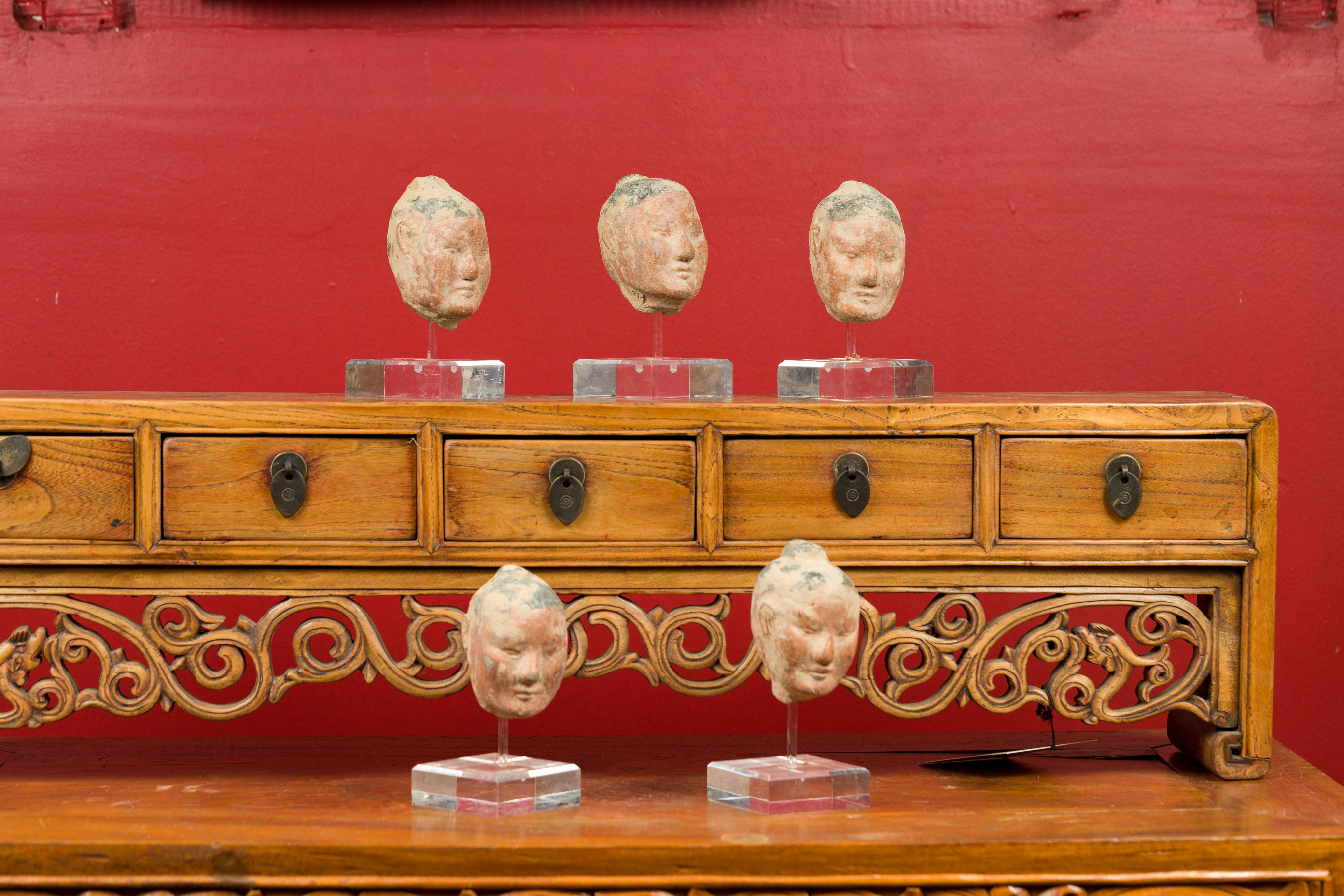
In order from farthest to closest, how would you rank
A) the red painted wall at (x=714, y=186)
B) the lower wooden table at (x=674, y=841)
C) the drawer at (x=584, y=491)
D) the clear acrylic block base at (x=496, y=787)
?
the red painted wall at (x=714, y=186) < the drawer at (x=584, y=491) < the clear acrylic block base at (x=496, y=787) < the lower wooden table at (x=674, y=841)

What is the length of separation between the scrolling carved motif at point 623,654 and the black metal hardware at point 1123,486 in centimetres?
14

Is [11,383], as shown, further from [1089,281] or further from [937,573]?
[1089,281]

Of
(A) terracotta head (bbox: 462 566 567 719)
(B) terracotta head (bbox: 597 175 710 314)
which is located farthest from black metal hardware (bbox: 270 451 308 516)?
(B) terracotta head (bbox: 597 175 710 314)

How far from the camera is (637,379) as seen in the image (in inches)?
84.7

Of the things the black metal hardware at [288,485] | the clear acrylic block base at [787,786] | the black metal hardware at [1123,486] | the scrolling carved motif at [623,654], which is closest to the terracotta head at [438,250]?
the black metal hardware at [288,485]

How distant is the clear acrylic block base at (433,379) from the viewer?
6.93 feet

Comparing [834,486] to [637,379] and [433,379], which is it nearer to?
[637,379]

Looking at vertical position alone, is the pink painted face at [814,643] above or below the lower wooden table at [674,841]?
above

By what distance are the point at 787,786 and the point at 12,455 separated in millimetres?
1239

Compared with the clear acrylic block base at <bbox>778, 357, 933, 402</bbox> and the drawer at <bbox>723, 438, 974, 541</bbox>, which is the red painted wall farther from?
the drawer at <bbox>723, 438, 974, 541</bbox>

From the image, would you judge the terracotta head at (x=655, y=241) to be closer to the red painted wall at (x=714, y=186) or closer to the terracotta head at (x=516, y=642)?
the terracotta head at (x=516, y=642)

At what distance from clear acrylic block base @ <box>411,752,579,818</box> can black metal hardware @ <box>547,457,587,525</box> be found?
371 mm

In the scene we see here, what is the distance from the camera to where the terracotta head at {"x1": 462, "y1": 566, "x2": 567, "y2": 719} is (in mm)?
1907

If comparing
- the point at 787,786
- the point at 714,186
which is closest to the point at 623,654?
the point at 787,786
